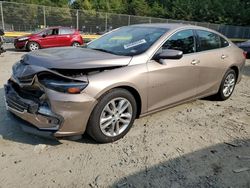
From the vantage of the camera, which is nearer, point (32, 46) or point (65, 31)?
point (32, 46)

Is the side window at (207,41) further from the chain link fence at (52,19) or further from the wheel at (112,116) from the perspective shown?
the chain link fence at (52,19)

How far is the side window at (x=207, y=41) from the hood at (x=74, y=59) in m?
1.78

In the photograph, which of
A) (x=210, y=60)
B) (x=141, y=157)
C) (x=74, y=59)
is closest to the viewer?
(x=141, y=157)

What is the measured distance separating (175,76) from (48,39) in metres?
12.7

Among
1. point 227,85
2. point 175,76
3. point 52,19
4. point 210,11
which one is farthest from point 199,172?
point 210,11

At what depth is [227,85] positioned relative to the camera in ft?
20.1

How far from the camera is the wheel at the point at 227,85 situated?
593 centimetres

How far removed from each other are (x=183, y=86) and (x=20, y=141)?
8.63 ft

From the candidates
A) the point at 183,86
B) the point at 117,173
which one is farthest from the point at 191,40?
the point at 117,173

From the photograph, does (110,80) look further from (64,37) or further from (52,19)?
(52,19)

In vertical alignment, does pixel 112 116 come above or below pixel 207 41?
below

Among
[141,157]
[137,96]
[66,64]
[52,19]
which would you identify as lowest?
[141,157]

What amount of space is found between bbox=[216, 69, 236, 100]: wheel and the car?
2.17 feet

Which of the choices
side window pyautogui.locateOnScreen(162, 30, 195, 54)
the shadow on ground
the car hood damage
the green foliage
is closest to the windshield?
side window pyautogui.locateOnScreen(162, 30, 195, 54)
